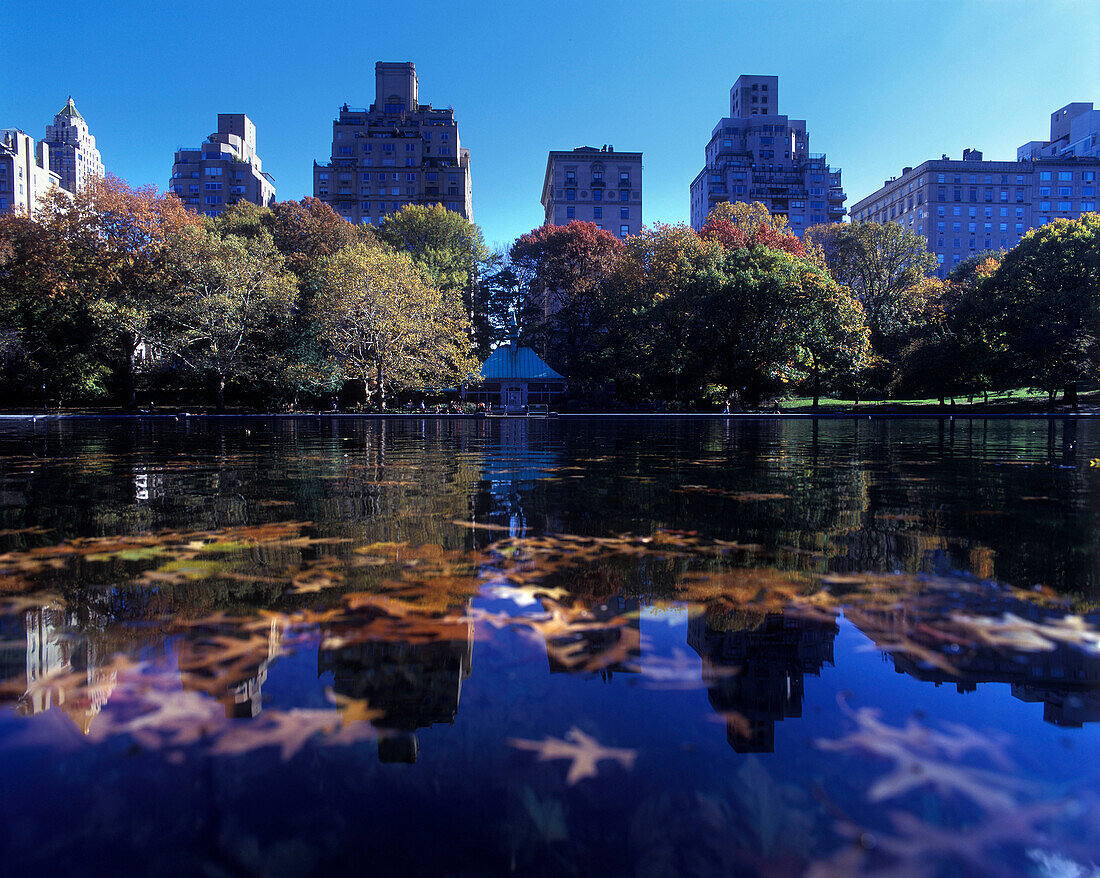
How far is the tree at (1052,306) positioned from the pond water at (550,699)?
142 ft

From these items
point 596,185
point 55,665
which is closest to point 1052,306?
point 55,665

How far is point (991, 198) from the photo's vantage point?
11131 cm

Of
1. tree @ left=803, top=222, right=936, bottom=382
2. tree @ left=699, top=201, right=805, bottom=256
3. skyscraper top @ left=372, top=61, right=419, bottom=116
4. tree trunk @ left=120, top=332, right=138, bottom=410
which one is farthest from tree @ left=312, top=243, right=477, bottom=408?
skyscraper top @ left=372, top=61, right=419, bottom=116

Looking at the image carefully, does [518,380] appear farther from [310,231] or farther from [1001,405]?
[1001,405]

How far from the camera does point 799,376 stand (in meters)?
39.0

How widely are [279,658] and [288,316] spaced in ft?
138

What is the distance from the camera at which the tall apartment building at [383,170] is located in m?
99.6

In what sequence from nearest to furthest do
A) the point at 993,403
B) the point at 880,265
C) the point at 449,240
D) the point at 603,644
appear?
the point at 603,644
the point at 993,403
the point at 880,265
the point at 449,240

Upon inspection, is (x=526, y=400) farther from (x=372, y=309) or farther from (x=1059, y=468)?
(x=1059, y=468)

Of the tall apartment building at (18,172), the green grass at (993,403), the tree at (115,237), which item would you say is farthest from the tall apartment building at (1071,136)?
the tall apartment building at (18,172)

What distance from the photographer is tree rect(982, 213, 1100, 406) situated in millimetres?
37500

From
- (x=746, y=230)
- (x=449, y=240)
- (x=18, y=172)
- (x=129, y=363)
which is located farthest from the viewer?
(x=18, y=172)

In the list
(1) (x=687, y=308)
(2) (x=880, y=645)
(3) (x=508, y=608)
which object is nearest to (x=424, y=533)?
(3) (x=508, y=608)

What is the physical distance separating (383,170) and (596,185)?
33.1m
